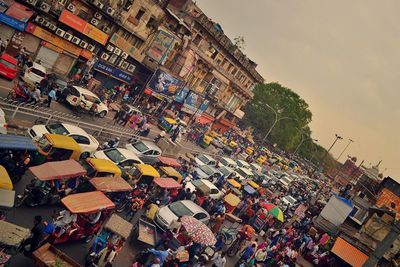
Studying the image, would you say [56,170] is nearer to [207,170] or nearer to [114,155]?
[114,155]

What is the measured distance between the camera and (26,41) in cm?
2761

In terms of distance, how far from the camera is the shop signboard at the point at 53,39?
27281 millimetres

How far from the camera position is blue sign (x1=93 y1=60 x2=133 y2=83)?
33.4 meters

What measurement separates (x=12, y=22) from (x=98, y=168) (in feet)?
63.3

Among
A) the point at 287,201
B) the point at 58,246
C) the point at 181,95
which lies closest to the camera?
the point at 58,246

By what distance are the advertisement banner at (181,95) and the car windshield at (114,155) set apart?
2497cm

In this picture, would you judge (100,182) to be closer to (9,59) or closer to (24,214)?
(24,214)

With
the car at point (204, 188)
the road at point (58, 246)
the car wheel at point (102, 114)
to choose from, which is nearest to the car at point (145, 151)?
the car at point (204, 188)

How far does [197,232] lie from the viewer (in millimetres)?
13875

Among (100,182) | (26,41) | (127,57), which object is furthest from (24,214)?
(127,57)

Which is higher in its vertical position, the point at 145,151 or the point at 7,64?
the point at 145,151

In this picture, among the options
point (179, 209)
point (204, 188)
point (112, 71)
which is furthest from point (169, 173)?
point (112, 71)

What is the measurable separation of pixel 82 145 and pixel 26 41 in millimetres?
17191

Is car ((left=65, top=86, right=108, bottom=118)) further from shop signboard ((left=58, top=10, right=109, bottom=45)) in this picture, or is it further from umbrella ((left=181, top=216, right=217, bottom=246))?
umbrella ((left=181, top=216, right=217, bottom=246))
